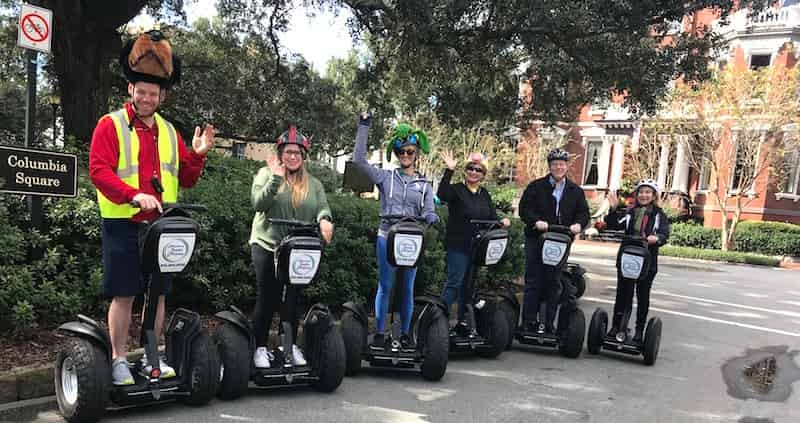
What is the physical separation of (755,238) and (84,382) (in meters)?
24.8

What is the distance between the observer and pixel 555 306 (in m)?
5.60

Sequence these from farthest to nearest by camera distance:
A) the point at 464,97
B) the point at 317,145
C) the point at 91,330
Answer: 1. the point at 317,145
2. the point at 464,97
3. the point at 91,330

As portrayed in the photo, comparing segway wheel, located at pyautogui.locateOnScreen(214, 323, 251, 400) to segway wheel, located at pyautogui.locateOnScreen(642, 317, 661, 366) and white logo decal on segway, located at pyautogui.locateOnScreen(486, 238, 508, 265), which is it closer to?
white logo decal on segway, located at pyautogui.locateOnScreen(486, 238, 508, 265)

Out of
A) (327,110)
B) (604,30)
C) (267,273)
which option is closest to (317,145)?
(327,110)

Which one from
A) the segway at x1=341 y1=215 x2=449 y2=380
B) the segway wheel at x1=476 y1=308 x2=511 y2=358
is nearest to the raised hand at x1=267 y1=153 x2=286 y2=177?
the segway at x1=341 y1=215 x2=449 y2=380

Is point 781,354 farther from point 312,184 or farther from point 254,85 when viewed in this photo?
point 254,85

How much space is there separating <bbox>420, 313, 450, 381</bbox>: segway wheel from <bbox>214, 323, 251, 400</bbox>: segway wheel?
1.45m

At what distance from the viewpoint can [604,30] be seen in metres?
8.23

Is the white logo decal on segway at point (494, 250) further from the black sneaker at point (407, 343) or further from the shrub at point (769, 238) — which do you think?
the shrub at point (769, 238)

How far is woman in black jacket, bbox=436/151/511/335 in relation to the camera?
207 inches

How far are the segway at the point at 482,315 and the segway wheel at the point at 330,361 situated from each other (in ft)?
4.73

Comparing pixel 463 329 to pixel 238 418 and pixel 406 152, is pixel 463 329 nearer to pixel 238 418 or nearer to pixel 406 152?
pixel 406 152

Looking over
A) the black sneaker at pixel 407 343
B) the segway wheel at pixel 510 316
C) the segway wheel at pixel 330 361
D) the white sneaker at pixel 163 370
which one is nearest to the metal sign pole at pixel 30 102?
the white sneaker at pixel 163 370

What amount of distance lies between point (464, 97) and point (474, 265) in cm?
710
